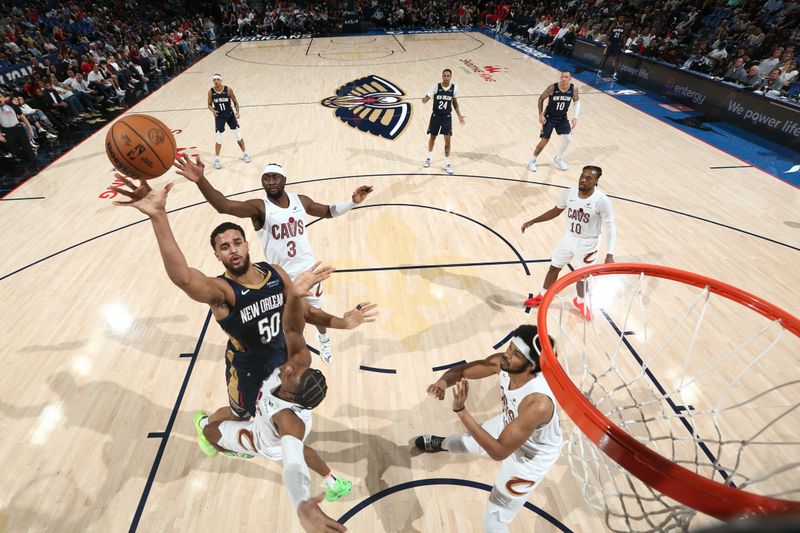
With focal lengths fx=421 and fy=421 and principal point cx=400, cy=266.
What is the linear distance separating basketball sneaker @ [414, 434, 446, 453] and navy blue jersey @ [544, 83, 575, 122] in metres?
7.24

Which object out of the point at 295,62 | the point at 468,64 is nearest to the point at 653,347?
the point at 468,64

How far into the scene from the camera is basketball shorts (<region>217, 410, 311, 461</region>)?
2947 millimetres

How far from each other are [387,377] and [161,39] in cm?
2093

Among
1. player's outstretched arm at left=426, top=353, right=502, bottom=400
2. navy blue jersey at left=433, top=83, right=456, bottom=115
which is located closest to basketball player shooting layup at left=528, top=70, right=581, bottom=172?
navy blue jersey at left=433, top=83, right=456, bottom=115

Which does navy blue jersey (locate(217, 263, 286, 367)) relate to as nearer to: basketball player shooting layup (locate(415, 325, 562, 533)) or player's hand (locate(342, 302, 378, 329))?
player's hand (locate(342, 302, 378, 329))

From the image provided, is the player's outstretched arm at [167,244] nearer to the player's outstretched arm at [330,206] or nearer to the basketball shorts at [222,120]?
the player's outstretched arm at [330,206]

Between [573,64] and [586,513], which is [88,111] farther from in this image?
[573,64]

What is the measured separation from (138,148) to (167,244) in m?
1.90

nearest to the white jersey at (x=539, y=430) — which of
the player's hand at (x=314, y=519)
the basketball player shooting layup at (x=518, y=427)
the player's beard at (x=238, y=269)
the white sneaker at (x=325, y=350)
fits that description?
the basketball player shooting layup at (x=518, y=427)

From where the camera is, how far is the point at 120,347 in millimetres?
4867

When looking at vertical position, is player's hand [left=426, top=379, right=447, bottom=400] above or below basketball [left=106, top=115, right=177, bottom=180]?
below

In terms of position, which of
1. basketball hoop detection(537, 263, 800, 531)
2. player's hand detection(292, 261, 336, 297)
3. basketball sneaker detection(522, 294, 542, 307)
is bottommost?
basketball sneaker detection(522, 294, 542, 307)

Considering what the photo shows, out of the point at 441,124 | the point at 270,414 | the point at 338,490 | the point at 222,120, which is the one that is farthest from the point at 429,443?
the point at 222,120

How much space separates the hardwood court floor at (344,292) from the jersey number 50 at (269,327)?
1396mm
